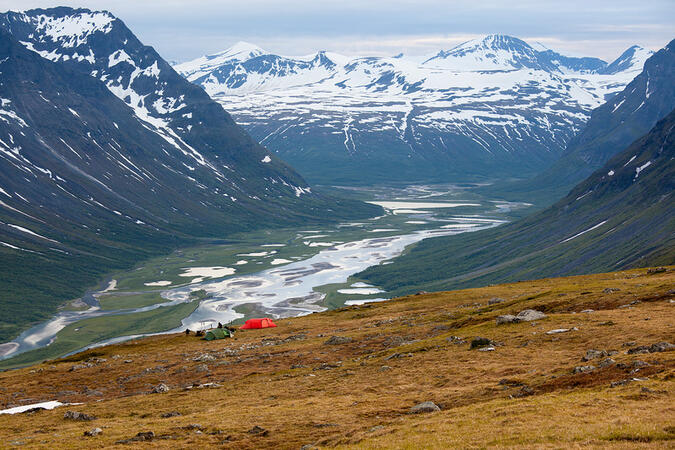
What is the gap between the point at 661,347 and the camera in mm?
56156

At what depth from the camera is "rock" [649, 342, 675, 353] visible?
55.8 metres

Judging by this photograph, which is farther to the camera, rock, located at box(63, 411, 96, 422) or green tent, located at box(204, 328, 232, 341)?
green tent, located at box(204, 328, 232, 341)

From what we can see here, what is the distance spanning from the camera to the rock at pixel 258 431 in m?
49.6

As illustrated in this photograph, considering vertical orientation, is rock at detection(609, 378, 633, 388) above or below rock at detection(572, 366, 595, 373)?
above

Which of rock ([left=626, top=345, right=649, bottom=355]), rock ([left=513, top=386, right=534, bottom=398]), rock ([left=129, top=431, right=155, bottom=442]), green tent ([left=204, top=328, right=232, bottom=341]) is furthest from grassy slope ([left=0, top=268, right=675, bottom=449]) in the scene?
green tent ([left=204, top=328, right=232, bottom=341])

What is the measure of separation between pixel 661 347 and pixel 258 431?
29542 millimetres


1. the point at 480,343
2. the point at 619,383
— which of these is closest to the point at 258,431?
the point at 619,383

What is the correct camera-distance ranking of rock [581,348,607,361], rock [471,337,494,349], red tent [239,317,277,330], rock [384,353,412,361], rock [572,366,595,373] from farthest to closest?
red tent [239,317,277,330]
rock [384,353,412,361]
rock [471,337,494,349]
rock [581,348,607,361]
rock [572,366,595,373]

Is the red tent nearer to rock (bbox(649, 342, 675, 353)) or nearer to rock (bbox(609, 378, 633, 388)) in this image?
rock (bbox(649, 342, 675, 353))

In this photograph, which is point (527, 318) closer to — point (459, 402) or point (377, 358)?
point (377, 358)

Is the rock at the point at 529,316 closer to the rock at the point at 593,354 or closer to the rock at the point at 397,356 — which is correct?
the rock at the point at 397,356

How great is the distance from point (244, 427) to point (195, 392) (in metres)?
18.5

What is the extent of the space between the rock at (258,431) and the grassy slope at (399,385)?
0.54 m

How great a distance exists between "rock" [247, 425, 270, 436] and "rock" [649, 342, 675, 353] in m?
28.3
